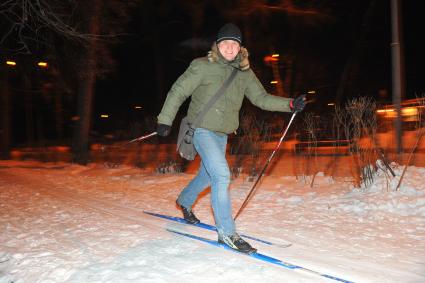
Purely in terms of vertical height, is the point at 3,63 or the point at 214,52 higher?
the point at 3,63

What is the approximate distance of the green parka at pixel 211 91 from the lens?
157 inches

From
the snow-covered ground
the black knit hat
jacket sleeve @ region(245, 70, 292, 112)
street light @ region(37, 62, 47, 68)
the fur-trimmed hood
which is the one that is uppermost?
street light @ region(37, 62, 47, 68)

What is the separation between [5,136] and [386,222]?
17.5 m

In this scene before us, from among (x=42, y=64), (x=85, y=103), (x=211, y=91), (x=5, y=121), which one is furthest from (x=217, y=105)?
(x=5, y=121)

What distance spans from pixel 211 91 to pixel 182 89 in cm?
28

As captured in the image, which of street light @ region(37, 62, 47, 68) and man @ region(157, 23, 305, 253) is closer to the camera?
man @ region(157, 23, 305, 253)

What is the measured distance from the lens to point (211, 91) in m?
4.02

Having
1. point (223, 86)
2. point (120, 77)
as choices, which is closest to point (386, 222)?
point (223, 86)

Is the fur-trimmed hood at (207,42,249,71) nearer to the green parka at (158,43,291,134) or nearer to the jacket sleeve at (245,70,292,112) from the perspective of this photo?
the green parka at (158,43,291,134)

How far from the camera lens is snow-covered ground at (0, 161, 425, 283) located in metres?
3.47

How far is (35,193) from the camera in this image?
24.8 ft

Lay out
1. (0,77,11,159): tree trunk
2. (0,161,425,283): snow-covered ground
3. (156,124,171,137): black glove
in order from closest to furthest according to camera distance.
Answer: (0,161,425,283): snow-covered ground
(156,124,171,137): black glove
(0,77,11,159): tree trunk

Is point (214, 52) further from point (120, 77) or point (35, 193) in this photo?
point (120, 77)

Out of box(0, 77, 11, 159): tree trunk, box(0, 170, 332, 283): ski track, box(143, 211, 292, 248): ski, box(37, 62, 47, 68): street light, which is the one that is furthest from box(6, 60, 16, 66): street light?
box(143, 211, 292, 248): ski
